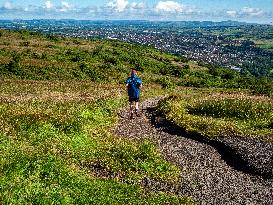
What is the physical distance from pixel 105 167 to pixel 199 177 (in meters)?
3.60

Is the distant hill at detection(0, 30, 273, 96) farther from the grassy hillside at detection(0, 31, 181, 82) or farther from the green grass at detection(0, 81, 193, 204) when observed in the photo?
the green grass at detection(0, 81, 193, 204)

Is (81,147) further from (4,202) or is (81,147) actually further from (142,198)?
(4,202)

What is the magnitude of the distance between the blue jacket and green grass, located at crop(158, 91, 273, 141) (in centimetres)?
248

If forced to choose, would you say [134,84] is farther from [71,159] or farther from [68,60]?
[68,60]

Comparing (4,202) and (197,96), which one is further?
(197,96)

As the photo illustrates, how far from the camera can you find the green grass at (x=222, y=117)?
24.5 meters

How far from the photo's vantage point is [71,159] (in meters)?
18.6

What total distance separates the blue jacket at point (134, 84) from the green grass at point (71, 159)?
6.12ft

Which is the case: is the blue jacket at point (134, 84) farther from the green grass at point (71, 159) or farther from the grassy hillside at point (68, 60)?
the grassy hillside at point (68, 60)

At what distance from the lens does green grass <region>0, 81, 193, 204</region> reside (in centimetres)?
1484

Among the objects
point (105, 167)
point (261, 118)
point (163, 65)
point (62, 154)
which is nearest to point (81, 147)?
point (62, 154)

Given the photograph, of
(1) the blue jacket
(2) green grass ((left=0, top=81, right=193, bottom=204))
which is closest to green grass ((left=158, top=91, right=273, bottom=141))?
(1) the blue jacket

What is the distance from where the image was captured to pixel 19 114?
942 inches

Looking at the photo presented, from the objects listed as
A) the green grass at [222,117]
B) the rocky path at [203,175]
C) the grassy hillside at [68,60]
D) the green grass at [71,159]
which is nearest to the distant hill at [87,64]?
the grassy hillside at [68,60]
